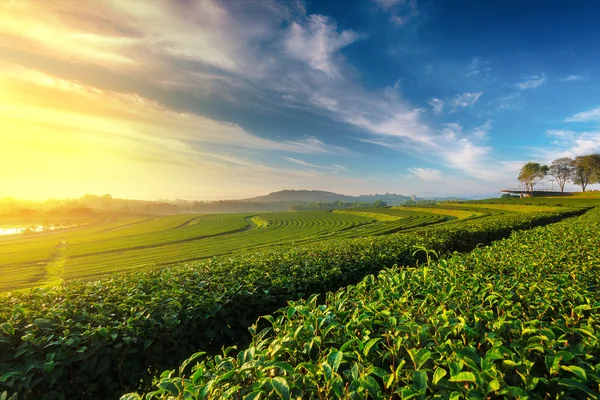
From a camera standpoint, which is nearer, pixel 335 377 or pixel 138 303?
pixel 335 377

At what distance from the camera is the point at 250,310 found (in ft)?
17.4

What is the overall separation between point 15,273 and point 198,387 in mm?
57363

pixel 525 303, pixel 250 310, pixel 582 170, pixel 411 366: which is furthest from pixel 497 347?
pixel 582 170

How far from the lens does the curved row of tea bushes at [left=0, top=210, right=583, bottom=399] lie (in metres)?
3.37

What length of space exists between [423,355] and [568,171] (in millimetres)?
151270

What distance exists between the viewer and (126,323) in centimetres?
396

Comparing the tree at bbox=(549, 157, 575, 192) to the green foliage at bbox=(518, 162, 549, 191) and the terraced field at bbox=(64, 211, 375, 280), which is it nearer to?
the green foliage at bbox=(518, 162, 549, 191)

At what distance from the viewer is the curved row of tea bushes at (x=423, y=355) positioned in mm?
1583

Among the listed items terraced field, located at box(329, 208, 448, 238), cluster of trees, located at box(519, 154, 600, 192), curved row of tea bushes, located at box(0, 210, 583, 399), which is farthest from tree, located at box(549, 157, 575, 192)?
curved row of tea bushes, located at box(0, 210, 583, 399)

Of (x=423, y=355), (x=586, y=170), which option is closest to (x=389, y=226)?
(x=423, y=355)

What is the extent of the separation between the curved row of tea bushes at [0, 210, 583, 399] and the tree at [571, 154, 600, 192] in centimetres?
13525

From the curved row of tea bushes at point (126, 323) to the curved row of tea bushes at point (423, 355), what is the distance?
2.05m

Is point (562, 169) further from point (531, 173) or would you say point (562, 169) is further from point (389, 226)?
point (389, 226)

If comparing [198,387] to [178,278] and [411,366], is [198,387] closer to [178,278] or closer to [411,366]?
[411,366]
